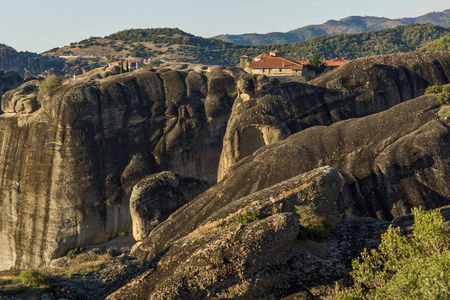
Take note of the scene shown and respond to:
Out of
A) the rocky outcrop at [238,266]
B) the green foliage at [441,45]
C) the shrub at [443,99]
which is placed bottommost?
the rocky outcrop at [238,266]

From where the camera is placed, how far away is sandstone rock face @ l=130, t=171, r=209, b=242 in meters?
31.2

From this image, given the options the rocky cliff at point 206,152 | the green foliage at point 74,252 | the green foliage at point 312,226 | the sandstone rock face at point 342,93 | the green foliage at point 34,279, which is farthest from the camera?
the sandstone rock face at point 342,93

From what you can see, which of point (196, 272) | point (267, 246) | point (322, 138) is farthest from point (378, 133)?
point (196, 272)

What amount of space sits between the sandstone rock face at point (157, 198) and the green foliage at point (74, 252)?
35.3 feet

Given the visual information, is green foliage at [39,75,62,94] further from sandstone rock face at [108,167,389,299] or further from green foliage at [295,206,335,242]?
green foliage at [295,206,335,242]

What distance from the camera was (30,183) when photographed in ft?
135

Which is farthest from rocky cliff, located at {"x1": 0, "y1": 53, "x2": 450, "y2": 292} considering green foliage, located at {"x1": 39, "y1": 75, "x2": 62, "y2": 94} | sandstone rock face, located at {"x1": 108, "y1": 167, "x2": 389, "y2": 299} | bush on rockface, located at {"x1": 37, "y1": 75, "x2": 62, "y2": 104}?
green foliage, located at {"x1": 39, "y1": 75, "x2": 62, "y2": 94}

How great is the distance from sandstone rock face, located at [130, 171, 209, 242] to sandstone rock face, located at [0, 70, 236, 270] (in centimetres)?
1112

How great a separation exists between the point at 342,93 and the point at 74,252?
29709mm

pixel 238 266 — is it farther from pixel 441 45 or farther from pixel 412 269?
pixel 441 45

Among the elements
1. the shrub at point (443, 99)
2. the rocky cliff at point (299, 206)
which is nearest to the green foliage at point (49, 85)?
the rocky cliff at point (299, 206)

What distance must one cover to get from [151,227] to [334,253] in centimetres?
1654

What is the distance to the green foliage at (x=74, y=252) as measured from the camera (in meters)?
39.3

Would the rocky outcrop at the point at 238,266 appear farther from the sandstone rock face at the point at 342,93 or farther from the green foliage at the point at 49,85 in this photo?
the green foliage at the point at 49,85
